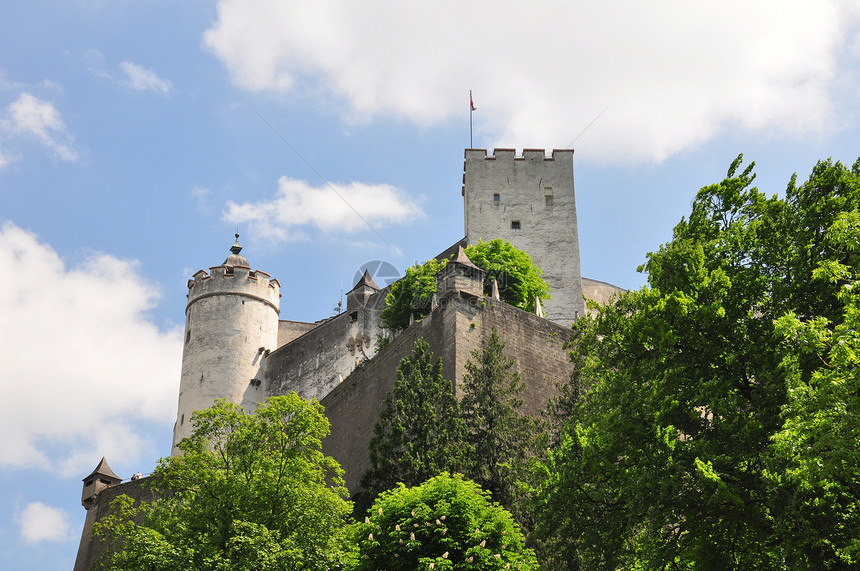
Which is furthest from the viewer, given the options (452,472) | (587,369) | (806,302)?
(452,472)

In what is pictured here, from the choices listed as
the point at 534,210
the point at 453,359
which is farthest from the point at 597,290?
the point at 453,359

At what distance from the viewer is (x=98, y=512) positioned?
139ft

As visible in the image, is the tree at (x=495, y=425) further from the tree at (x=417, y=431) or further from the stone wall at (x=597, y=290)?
the stone wall at (x=597, y=290)

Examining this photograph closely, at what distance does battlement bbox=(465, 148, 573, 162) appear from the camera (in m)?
45.5

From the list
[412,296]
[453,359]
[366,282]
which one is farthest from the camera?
[366,282]

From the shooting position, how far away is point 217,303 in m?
46.9

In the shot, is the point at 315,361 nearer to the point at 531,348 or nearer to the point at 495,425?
the point at 531,348

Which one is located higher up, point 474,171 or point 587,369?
point 474,171

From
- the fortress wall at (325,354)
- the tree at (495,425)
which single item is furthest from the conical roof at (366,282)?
the tree at (495,425)

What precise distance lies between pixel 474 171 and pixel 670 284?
26244mm

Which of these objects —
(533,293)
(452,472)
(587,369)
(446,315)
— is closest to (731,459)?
(587,369)

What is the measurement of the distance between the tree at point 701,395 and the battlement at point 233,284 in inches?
1174

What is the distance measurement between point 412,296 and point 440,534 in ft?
58.2

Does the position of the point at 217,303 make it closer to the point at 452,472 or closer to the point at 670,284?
the point at 452,472
